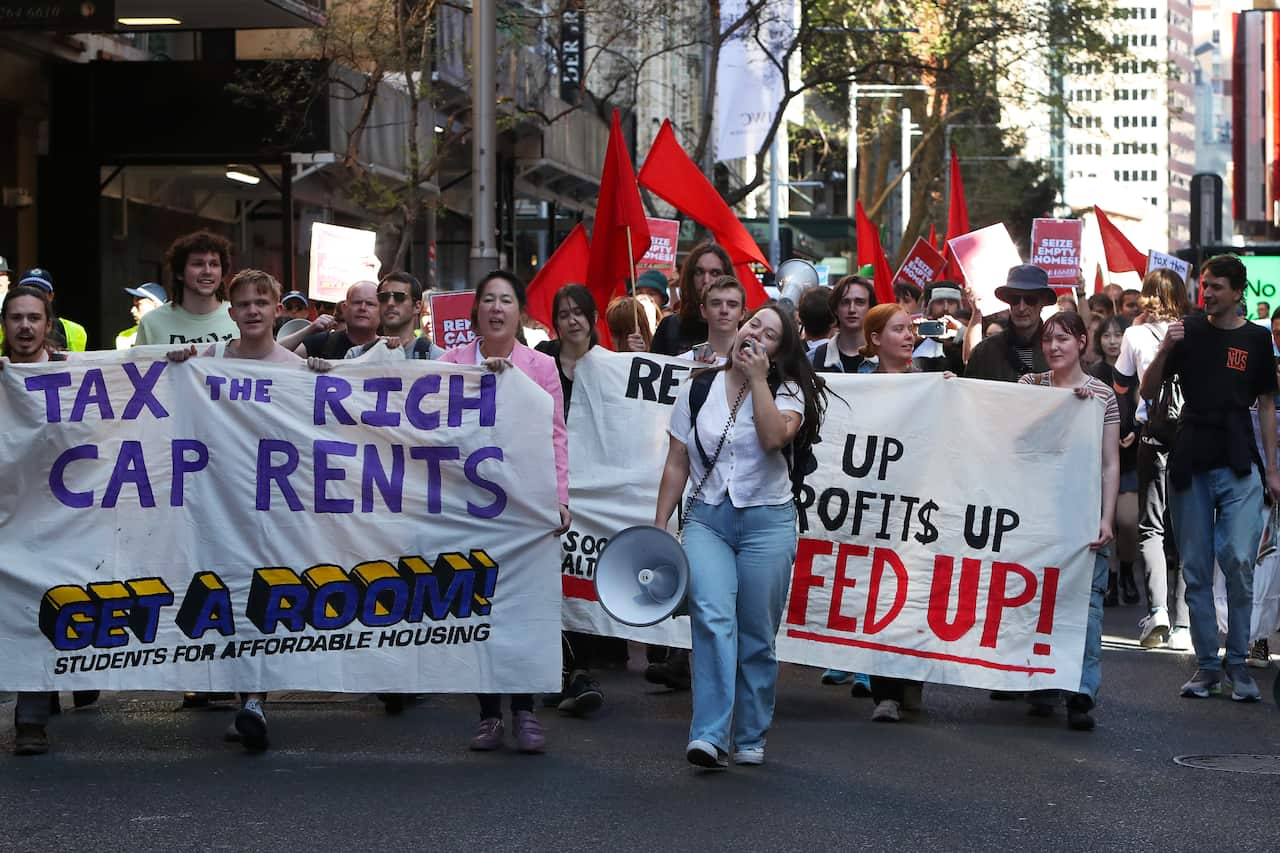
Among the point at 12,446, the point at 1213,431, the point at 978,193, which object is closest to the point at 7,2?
the point at 12,446

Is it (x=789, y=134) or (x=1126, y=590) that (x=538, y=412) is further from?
(x=789, y=134)

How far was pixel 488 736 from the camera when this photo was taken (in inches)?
301

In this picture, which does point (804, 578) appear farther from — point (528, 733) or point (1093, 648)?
point (528, 733)

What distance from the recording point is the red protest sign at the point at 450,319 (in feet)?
43.1

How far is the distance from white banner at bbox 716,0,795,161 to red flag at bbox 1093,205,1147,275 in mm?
10539

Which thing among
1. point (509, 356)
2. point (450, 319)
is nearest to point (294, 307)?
point (450, 319)

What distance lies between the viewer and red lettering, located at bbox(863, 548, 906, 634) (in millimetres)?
8750

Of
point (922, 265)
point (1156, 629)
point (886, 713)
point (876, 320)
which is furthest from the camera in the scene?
point (922, 265)

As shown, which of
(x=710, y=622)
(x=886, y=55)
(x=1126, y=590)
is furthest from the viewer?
(x=886, y=55)

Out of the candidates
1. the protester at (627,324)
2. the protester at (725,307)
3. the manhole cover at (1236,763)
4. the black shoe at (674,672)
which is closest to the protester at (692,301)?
the protester at (627,324)

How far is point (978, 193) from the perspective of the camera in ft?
221

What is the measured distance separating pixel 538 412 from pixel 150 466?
57.7 inches

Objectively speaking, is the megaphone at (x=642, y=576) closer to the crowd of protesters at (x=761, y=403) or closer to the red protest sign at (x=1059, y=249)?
the crowd of protesters at (x=761, y=403)

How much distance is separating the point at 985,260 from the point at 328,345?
820 centimetres
